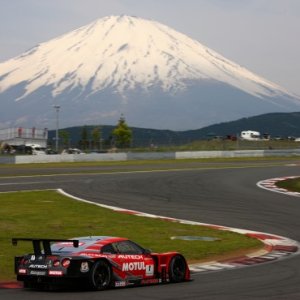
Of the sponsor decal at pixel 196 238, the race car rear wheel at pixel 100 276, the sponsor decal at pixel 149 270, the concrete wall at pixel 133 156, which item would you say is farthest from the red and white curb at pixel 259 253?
the concrete wall at pixel 133 156

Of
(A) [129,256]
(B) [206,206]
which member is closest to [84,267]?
(A) [129,256]

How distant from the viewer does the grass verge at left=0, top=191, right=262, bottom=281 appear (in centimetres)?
1828

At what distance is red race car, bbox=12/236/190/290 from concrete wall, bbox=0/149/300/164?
51.8 meters

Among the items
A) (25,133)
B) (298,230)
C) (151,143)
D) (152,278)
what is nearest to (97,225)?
(298,230)

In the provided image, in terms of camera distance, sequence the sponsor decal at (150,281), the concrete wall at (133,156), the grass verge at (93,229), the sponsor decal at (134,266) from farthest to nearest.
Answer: the concrete wall at (133,156)
the grass verge at (93,229)
the sponsor decal at (150,281)
the sponsor decal at (134,266)

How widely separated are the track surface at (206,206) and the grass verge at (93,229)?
1839mm

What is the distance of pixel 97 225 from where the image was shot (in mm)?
22750

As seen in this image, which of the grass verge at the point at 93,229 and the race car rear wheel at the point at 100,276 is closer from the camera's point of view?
the race car rear wheel at the point at 100,276

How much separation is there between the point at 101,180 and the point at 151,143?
44844 mm

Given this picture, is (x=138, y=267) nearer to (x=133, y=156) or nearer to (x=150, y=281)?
(x=150, y=281)

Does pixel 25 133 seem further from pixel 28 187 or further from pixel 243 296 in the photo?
pixel 243 296

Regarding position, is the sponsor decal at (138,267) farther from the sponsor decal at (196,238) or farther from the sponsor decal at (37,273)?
the sponsor decal at (196,238)

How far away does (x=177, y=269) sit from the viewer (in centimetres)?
1415

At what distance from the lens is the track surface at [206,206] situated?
12625 mm
